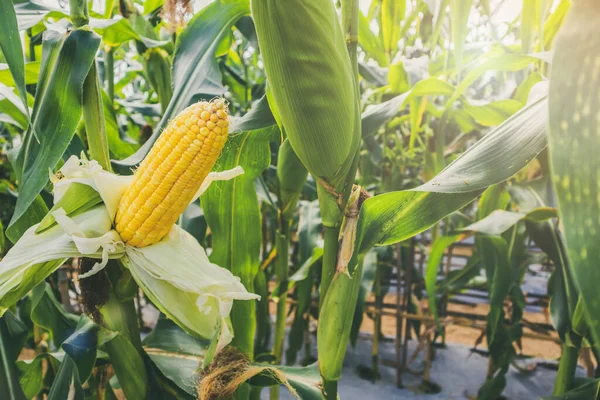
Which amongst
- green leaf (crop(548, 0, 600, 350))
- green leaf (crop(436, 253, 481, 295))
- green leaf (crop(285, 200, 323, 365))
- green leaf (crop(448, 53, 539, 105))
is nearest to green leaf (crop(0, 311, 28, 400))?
green leaf (crop(285, 200, 323, 365))

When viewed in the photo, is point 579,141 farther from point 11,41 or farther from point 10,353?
point 10,353

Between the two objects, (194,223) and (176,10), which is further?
(194,223)

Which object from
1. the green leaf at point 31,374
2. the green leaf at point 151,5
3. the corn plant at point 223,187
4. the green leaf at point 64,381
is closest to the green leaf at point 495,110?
the corn plant at point 223,187

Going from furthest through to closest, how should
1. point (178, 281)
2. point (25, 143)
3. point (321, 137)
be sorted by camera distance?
point (25, 143) < point (178, 281) < point (321, 137)

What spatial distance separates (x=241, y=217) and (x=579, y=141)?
0.70 metres

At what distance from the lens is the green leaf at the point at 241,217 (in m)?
0.81

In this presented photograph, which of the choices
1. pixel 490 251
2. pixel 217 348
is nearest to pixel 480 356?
pixel 490 251

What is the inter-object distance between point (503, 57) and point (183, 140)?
74cm

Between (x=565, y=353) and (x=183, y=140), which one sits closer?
(x=183, y=140)

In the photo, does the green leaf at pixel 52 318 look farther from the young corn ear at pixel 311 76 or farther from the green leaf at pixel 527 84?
the green leaf at pixel 527 84

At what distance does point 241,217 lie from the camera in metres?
0.85

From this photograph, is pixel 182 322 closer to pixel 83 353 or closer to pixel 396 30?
pixel 83 353

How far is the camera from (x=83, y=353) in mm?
649

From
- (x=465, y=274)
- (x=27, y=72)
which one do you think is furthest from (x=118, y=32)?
(x=465, y=274)
